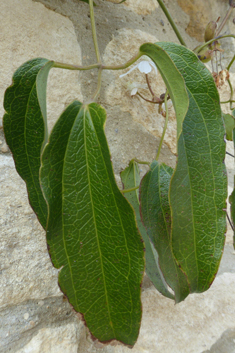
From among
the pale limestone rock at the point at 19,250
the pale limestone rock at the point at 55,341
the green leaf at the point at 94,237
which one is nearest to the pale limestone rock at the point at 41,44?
the pale limestone rock at the point at 19,250

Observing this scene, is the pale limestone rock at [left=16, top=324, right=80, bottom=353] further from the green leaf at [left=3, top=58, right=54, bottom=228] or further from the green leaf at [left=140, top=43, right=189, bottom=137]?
the green leaf at [left=140, top=43, right=189, bottom=137]

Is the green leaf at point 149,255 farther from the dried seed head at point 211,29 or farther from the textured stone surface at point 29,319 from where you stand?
the dried seed head at point 211,29

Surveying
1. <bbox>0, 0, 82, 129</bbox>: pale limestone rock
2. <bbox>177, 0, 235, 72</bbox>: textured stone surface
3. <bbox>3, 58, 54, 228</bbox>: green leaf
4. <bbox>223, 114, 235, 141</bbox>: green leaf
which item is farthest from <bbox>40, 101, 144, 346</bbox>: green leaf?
<bbox>177, 0, 235, 72</bbox>: textured stone surface

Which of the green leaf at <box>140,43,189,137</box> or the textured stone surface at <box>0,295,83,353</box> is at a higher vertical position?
the green leaf at <box>140,43,189,137</box>

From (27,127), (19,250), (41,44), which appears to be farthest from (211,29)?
(19,250)

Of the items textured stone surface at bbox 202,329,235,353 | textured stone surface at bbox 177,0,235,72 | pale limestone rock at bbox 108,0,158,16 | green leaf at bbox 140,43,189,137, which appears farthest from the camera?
textured stone surface at bbox 177,0,235,72

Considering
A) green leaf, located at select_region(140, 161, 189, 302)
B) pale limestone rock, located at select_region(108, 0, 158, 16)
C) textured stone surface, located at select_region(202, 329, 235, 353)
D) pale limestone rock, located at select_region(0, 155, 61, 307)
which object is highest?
pale limestone rock, located at select_region(108, 0, 158, 16)

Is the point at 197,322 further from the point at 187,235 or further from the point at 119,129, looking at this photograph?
the point at 119,129
